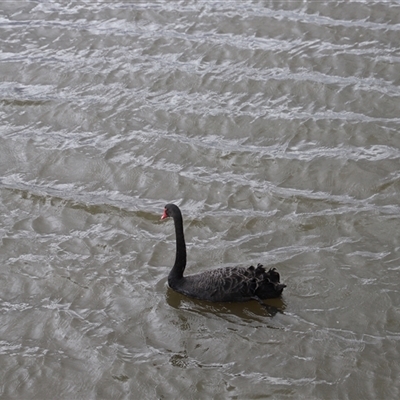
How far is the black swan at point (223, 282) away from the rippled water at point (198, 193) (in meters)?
0.12

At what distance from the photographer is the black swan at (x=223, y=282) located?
7.04 m

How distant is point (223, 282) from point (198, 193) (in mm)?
1589

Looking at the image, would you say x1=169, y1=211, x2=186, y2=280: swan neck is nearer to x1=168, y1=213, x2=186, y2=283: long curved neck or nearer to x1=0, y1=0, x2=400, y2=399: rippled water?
x1=168, y1=213, x2=186, y2=283: long curved neck

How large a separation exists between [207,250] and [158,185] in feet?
3.81

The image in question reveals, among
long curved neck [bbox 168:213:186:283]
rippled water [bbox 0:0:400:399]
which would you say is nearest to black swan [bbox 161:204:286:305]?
long curved neck [bbox 168:213:186:283]

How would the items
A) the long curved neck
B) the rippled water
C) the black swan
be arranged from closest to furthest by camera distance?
the rippled water, the black swan, the long curved neck

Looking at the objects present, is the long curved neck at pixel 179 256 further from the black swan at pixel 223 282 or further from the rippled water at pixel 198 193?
the rippled water at pixel 198 193

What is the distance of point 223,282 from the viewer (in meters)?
7.17

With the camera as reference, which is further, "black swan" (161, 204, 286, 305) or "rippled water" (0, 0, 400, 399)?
"black swan" (161, 204, 286, 305)

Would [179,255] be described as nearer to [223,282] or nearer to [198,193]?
[223,282]

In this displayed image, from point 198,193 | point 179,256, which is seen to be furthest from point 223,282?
point 198,193

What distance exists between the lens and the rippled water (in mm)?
6578

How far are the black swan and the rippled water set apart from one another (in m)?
0.12

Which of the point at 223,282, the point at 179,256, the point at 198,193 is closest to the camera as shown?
the point at 223,282
